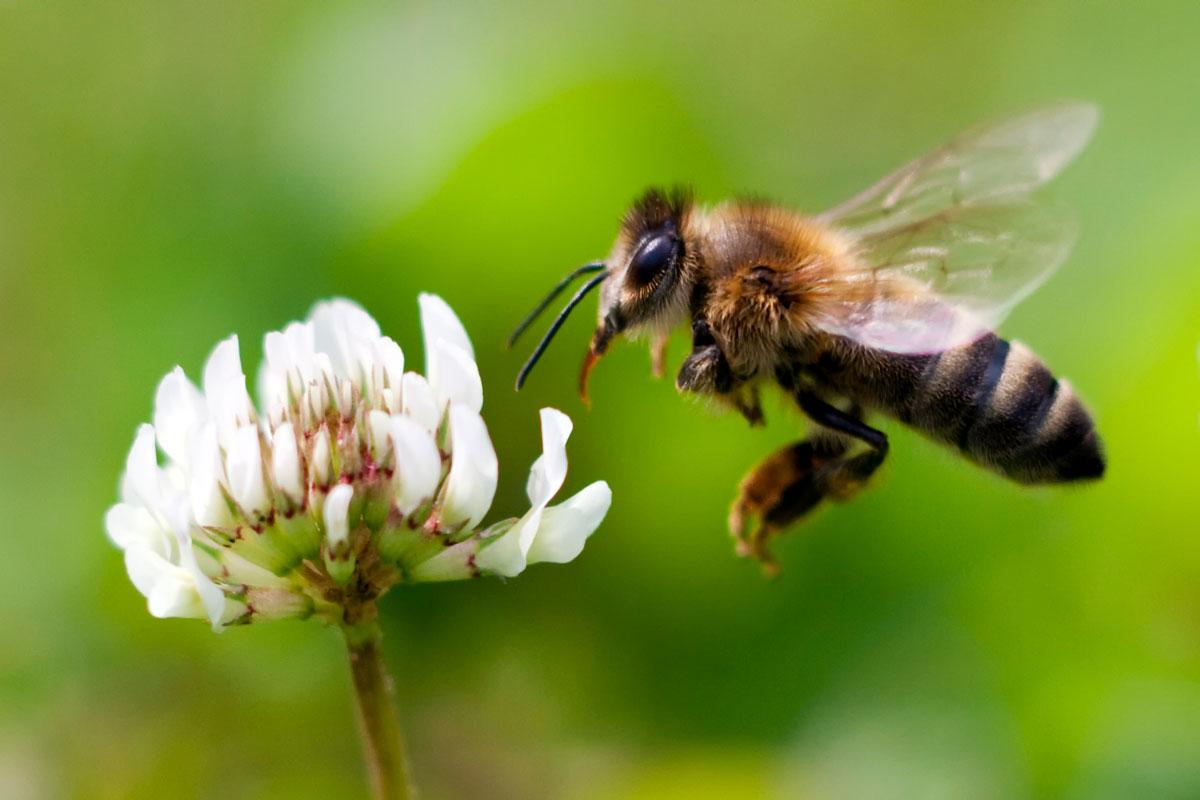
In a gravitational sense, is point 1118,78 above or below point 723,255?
above

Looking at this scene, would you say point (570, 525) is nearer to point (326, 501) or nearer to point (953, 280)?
point (326, 501)

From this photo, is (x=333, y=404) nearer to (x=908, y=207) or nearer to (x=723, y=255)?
(x=723, y=255)

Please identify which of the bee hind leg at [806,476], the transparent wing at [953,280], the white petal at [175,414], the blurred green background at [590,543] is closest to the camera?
the white petal at [175,414]

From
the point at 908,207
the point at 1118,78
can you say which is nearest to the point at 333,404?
the point at 908,207

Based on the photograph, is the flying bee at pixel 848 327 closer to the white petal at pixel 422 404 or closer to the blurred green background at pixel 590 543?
the white petal at pixel 422 404

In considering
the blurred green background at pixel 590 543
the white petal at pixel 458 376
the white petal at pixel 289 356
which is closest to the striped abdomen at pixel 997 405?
the blurred green background at pixel 590 543

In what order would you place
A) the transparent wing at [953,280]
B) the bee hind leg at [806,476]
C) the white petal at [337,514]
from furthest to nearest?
1. the bee hind leg at [806,476]
2. the transparent wing at [953,280]
3. the white petal at [337,514]
